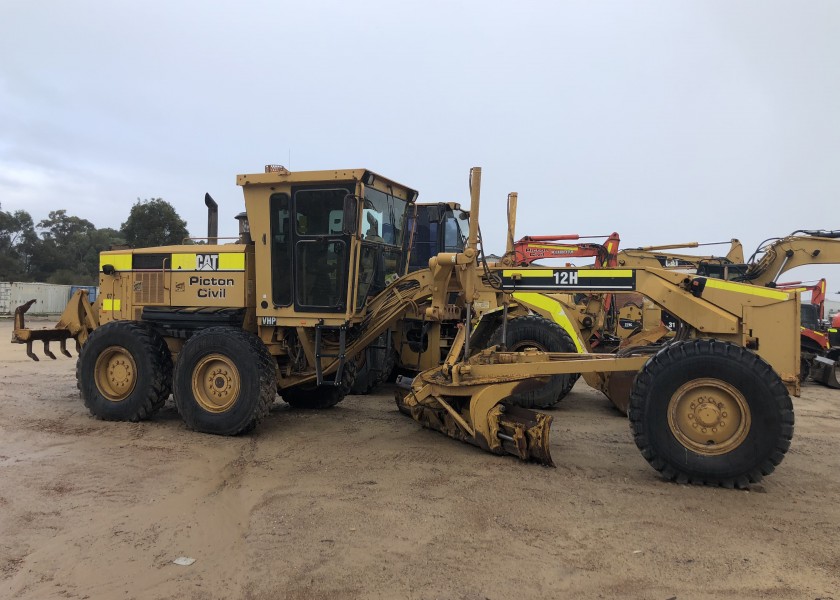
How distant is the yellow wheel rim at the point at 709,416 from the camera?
15.3ft

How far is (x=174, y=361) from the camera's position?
7422 mm

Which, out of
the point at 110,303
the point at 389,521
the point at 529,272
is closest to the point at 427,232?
the point at 529,272

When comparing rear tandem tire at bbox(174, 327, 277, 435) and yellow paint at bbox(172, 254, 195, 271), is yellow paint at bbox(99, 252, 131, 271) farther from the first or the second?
rear tandem tire at bbox(174, 327, 277, 435)

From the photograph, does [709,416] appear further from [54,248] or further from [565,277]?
[54,248]

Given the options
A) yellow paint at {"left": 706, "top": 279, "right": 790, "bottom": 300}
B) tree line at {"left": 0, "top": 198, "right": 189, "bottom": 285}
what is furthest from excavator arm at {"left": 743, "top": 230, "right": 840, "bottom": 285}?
tree line at {"left": 0, "top": 198, "right": 189, "bottom": 285}

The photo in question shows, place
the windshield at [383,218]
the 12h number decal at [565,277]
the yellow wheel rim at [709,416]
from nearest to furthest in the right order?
1. the yellow wheel rim at [709,416]
2. the 12h number decal at [565,277]
3. the windshield at [383,218]

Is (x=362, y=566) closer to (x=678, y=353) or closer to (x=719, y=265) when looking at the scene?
(x=678, y=353)

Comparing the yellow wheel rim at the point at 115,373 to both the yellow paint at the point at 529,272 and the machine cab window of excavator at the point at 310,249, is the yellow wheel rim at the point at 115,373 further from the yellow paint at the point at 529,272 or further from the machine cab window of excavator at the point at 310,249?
the yellow paint at the point at 529,272

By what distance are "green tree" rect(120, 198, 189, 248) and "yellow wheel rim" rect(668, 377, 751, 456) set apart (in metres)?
31.3

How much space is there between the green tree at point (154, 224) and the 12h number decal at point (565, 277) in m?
30.0

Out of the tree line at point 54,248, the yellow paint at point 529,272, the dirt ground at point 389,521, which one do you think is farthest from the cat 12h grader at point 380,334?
the tree line at point 54,248

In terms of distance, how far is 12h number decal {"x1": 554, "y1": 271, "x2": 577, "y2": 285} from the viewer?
5.61 m

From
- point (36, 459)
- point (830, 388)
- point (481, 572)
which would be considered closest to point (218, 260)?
point (36, 459)

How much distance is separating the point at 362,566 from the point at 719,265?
10782 millimetres
